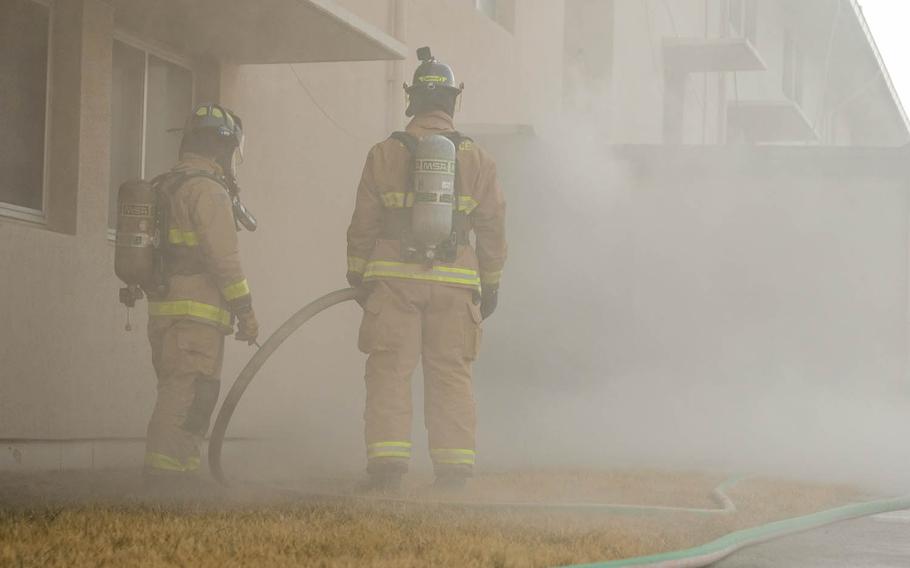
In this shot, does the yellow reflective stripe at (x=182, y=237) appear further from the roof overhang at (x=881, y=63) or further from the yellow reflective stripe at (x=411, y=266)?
the roof overhang at (x=881, y=63)

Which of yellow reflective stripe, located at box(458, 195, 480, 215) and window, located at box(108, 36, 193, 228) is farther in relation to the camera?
window, located at box(108, 36, 193, 228)

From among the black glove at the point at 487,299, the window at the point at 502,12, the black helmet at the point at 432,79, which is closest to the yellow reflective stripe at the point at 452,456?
the black glove at the point at 487,299

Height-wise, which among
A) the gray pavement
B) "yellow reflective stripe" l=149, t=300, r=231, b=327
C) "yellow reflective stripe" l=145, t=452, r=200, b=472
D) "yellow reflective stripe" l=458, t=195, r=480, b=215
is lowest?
the gray pavement

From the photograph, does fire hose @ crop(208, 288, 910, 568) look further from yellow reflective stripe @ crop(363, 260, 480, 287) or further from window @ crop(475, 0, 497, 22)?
Result: window @ crop(475, 0, 497, 22)

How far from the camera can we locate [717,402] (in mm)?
11453

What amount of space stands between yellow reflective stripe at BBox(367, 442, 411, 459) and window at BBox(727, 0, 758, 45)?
1549 centimetres

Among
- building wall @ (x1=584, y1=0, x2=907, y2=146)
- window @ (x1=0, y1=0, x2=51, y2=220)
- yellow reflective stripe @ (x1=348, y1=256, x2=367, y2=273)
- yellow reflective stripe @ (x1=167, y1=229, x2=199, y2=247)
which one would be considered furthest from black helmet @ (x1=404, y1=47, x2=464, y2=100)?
building wall @ (x1=584, y1=0, x2=907, y2=146)

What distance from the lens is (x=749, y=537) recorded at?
18.4ft

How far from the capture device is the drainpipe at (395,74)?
35.4ft

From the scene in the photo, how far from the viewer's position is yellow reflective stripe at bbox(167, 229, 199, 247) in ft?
22.3

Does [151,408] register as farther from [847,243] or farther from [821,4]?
[821,4]

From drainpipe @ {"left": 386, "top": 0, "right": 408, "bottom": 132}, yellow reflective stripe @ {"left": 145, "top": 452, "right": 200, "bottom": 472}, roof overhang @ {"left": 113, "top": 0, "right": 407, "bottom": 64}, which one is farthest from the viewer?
drainpipe @ {"left": 386, "top": 0, "right": 408, "bottom": 132}

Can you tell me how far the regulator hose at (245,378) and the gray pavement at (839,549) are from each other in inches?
91.2

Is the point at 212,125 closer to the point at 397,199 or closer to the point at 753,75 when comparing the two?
the point at 397,199
